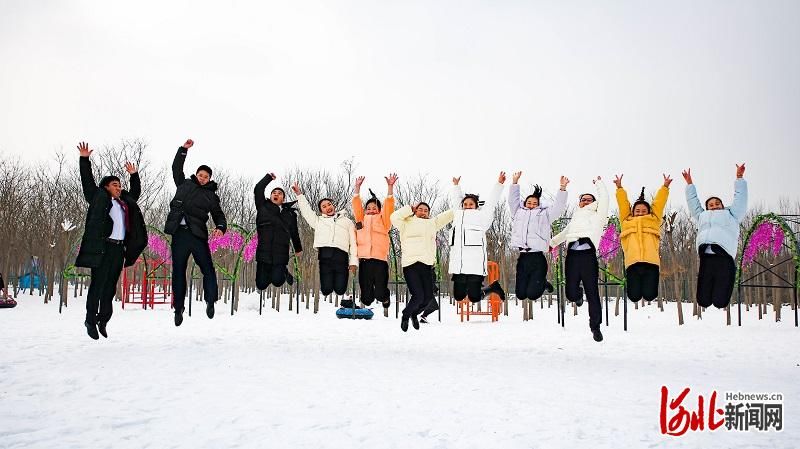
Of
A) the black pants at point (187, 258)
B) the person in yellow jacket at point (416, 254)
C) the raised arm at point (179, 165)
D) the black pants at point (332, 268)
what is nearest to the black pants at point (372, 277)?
the black pants at point (332, 268)

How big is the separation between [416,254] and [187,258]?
3.10 meters

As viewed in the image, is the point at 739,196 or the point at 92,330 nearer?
the point at 92,330

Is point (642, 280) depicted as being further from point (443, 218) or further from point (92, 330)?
point (92, 330)

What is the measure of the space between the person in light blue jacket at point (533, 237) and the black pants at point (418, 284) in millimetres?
1355

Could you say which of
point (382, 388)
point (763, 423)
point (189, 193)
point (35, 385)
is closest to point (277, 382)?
point (382, 388)

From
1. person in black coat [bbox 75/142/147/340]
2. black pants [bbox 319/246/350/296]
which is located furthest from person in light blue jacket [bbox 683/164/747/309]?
person in black coat [bbox 75/142/147/340]

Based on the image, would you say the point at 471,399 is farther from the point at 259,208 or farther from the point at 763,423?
the point at 259,208

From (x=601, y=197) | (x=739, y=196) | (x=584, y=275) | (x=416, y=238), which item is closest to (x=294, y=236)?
(x=416, y=238)

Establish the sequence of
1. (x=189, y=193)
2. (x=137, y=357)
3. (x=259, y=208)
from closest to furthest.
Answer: (x=137, y=357), (x=189, y=193), (x=259, y=208)

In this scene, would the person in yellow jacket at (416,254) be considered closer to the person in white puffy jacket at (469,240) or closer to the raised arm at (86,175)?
the person in white puffy jacket at (469,240)

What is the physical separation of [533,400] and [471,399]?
573 millimetres

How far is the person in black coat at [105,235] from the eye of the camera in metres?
6.60

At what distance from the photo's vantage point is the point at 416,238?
798 centimetres

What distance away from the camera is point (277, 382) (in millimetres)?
5672
